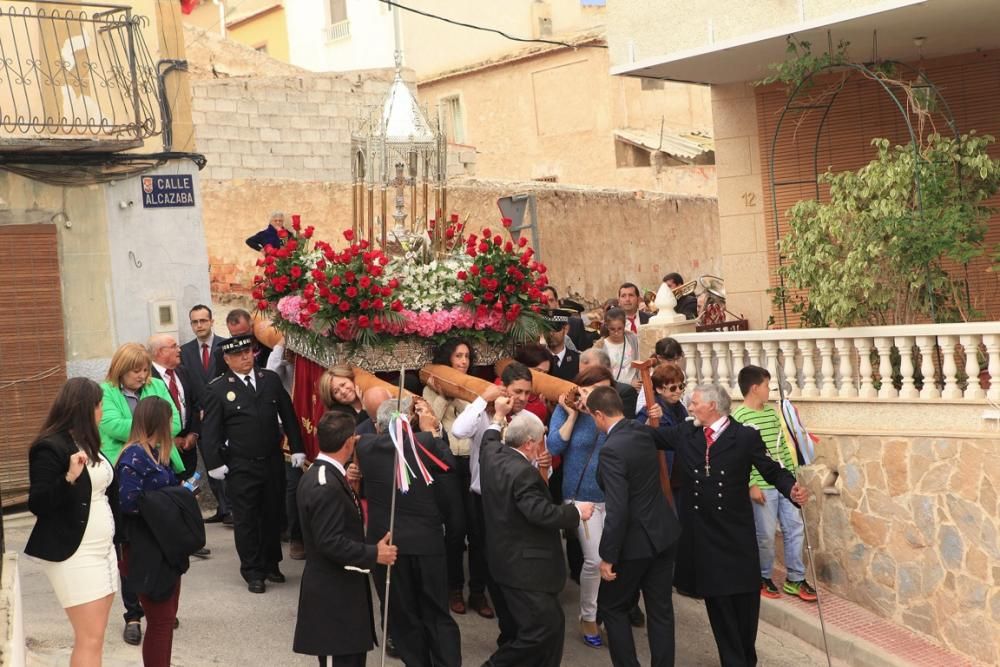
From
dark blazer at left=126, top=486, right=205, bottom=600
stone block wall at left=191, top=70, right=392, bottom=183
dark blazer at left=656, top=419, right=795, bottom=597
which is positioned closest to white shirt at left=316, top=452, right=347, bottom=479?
dark blazer at left=126, top=486, right=205, bottom=600

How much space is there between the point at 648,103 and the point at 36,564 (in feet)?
62.3

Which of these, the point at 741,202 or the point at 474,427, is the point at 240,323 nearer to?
the point at 474,427

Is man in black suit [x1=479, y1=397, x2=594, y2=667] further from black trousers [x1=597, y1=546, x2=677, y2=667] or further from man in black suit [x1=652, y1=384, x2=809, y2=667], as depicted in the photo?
man in black suit [x1=652, y1=384, x2=809, y2=667]

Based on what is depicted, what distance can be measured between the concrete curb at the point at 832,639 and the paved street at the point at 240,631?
0.08m

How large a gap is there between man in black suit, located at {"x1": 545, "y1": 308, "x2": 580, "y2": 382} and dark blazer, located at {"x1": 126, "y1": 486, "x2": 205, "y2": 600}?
12.5 ft

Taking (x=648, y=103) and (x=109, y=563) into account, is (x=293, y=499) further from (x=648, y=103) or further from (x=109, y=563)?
(x=648, y=103)

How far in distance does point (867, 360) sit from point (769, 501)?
4.50ft

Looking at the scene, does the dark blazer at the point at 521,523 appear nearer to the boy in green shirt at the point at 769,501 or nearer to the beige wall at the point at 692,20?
the boy in green shirt at the point at 769,501

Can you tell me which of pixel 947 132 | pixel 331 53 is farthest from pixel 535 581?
pixel 331 53

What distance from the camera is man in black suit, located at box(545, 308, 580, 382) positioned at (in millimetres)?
10031

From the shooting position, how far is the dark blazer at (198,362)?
389 inches

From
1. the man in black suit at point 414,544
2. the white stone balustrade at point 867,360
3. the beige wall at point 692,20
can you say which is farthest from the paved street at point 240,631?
the beige wall at point 692,20

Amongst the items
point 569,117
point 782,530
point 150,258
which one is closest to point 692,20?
point 782,530

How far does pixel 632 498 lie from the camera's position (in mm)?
7484
